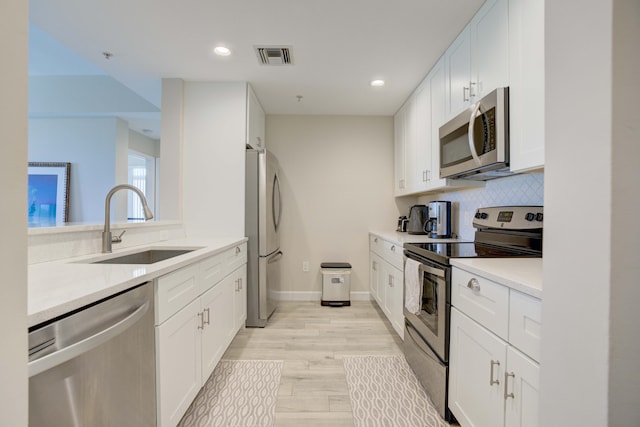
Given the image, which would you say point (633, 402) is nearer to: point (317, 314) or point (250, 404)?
point (250, 404)

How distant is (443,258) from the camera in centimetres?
150

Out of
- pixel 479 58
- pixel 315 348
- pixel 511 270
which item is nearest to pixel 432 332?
pixel 511 270

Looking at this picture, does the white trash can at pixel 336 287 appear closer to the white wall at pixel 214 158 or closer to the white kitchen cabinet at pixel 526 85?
the white wall at pixel 214 158

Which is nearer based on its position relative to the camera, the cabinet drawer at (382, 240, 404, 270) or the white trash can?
the cabinet drawer at (382, 240, 404, 270)

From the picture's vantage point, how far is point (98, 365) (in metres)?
0.84

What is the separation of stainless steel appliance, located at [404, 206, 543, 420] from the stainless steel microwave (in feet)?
1.08

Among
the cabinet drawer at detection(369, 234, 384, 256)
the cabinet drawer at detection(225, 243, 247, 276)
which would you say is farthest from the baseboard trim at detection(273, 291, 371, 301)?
the cabinet drawer at detection(225, 243, 247, 276)

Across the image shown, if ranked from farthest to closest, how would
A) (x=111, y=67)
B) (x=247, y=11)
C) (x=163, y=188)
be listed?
(x=163, y=188) → (x=111, y=67) → (x=247, y=11)

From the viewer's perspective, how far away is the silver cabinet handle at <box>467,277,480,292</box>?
1.23m

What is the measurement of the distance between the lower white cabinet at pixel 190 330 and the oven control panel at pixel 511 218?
1.89m

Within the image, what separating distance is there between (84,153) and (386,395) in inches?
200

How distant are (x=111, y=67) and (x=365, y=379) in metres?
3.35

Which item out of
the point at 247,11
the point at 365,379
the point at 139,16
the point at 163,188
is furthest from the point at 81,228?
the point at 365,379

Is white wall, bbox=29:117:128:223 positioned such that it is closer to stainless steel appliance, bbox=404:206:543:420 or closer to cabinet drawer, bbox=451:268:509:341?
stainless steel appliance, bbox=404:206:543:420
